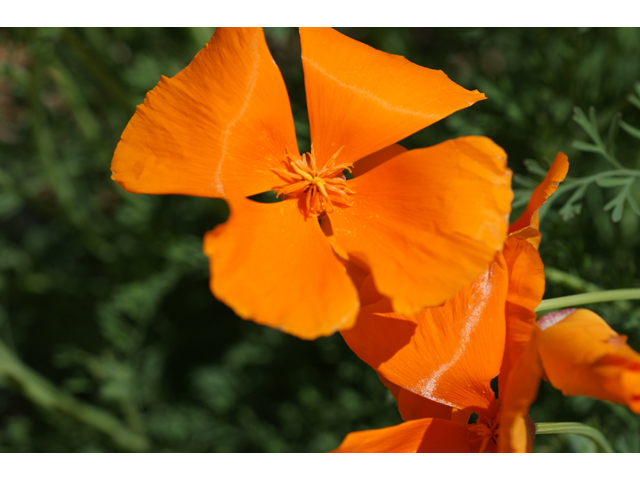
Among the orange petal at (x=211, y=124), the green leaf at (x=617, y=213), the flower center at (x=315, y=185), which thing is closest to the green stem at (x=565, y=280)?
the green leaf at (x=617, y=213)

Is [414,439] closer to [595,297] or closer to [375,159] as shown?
[595,297]

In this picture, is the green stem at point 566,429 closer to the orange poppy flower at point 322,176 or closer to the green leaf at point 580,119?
the orange poppy flower at point 322,176

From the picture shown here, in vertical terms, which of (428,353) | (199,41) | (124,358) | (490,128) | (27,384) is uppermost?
(199,41)

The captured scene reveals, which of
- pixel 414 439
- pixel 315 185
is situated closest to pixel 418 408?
pixel 414 439

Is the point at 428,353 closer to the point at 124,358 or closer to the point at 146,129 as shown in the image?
the point at 146,129

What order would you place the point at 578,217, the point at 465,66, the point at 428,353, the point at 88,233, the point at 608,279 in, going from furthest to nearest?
the point at 465,66 < the point at 88,233 < the point at 578,217 < the point at 608,279 < the point at 428,353

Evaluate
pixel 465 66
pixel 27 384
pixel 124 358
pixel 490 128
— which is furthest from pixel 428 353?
pixel 465 66

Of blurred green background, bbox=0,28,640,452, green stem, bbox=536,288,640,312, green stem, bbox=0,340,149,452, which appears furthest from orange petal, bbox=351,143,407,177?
green stem, bbox=0,340,149,452

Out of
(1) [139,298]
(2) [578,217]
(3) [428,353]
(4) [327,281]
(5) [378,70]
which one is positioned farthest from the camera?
(1) [139,298]
